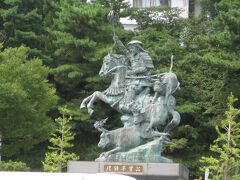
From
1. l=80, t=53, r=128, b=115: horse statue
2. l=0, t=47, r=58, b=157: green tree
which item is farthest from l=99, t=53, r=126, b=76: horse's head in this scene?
l=0, t=47, r=58, b=157: green tree

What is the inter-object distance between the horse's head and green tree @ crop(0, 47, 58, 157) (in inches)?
260

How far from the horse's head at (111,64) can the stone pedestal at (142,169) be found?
9.21ft

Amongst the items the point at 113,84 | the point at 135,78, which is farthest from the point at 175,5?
the point at 135,78

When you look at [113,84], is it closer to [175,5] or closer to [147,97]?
[147,97]

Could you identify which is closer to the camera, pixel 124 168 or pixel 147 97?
pixel 124 168

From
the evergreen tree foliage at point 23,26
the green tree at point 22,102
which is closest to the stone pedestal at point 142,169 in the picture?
the green tree at point 22,102

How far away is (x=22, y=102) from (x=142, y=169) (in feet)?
30.3

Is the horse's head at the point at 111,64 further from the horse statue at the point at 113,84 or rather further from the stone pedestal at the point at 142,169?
the stone pedestal at the point at 142,169

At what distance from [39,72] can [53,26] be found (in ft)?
18.9

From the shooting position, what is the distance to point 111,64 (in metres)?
19.2

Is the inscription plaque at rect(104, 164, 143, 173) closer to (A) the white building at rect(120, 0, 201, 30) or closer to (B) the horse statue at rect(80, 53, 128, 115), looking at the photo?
(B) the horse statue at rect(80, 53, 128, 115)

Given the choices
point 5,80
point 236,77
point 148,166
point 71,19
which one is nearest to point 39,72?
point 5,80

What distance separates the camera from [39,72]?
27031 mm

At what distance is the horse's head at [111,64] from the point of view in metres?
19.2
